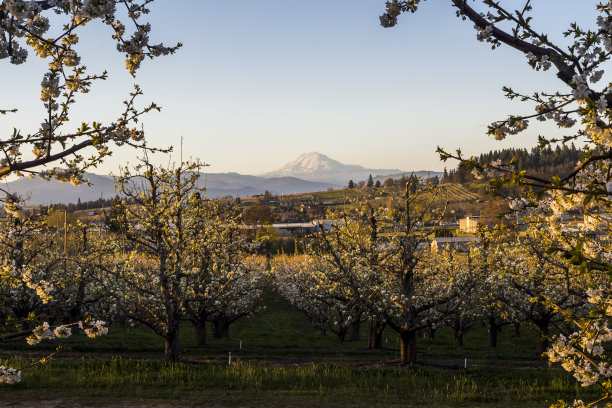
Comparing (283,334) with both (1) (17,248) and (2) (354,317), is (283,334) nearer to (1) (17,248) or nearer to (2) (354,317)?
(2) (354,317)

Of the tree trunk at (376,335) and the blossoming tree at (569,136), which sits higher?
the blossoming tree at (569,136)

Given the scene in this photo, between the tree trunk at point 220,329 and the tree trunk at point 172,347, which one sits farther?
the tree trunk at point 220,329

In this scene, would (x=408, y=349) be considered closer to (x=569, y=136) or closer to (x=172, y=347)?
(x=172, y=347)

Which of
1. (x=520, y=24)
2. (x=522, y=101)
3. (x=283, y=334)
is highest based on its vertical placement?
(x=520, y=24)

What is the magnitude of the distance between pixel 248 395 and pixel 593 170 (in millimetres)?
13644

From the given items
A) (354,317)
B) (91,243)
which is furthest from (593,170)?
(91,243)

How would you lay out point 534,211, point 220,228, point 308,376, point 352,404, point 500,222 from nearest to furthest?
point 500,222 → point 534,211 → point 352,404 → point 308,376 → point 220,228

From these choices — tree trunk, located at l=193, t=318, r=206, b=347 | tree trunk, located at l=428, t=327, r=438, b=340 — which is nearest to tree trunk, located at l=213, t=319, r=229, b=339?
tree trunk, located at l=193, t=318, r=206, b=347

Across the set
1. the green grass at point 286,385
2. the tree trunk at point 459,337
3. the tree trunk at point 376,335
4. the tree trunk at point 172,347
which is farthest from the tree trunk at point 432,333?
the tree trunk at point 172,347

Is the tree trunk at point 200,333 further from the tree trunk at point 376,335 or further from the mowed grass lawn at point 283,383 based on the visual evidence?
the tree trunk at point 376,335

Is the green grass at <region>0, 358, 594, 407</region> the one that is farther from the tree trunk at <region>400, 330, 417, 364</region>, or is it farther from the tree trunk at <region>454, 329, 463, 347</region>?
the tree trunk at <region>454, 329, 463, 347</region>

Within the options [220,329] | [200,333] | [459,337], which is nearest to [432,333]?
[459,337]

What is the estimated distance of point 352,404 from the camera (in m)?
15.8

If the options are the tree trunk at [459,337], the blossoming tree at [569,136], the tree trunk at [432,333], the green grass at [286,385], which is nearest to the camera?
the blossoming tree at [569,136]
